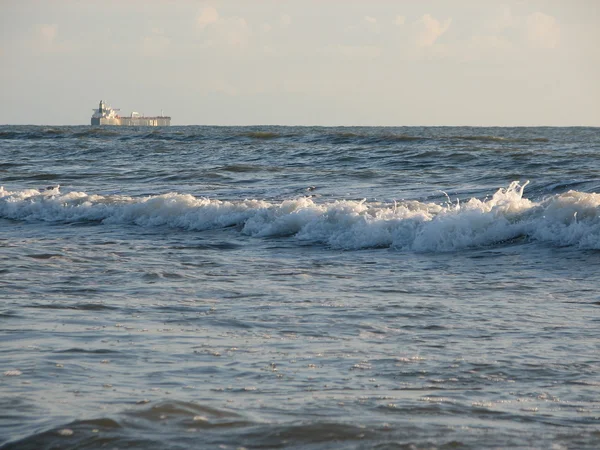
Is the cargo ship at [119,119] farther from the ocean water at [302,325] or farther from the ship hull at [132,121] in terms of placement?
the ocean water at [302,325]

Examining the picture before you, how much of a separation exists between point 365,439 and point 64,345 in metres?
2.35

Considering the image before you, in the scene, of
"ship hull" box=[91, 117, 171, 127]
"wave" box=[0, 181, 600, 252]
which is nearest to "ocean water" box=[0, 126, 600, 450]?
"wave" box=[0, 181, 600, 252]

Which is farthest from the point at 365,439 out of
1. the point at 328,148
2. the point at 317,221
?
the point at 328,148

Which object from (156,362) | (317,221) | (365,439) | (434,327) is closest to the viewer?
(365,439)

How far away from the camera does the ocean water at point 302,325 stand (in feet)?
12.7

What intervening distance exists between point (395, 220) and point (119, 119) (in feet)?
423

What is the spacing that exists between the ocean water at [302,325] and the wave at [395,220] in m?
0.03

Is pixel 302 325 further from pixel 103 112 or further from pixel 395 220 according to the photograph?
pixel 103 112

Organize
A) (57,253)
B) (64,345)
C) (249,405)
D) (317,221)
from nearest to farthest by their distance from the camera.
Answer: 1. (249,405)
2. (64,345)
3. (57,253)
4. (317,221)

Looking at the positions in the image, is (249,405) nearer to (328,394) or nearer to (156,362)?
(328,394)

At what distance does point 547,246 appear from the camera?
10.0m

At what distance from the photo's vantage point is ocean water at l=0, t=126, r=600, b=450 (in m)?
3.86

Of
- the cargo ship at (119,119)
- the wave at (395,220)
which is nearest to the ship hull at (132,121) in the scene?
the cargo ship at (119,119)

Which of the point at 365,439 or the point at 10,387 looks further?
the point at 10,387
